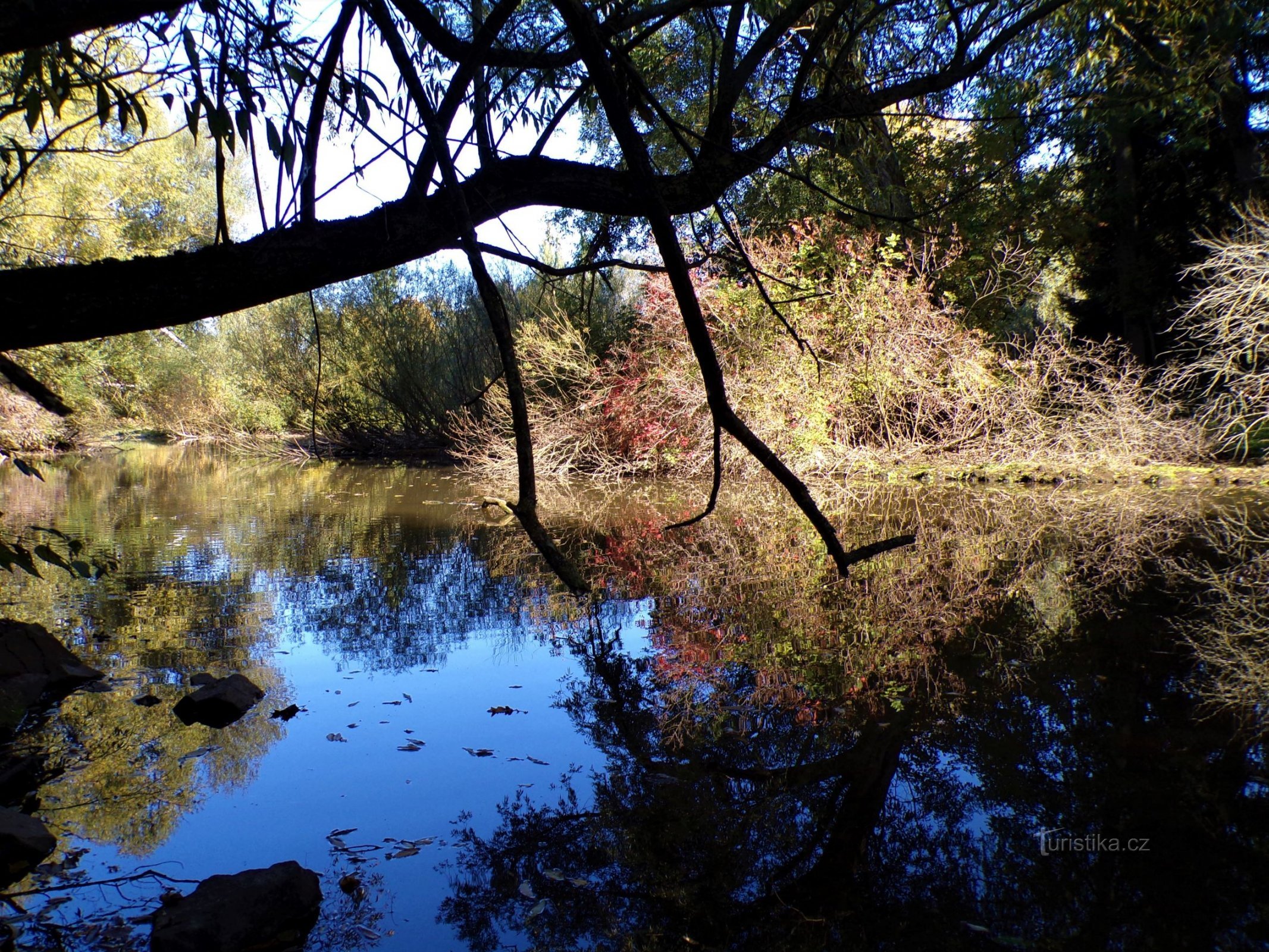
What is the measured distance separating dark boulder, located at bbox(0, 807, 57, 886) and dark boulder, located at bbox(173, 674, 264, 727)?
1.10 metres

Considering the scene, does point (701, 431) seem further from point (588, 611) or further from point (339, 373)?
point (339, 373)

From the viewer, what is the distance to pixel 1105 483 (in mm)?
11617

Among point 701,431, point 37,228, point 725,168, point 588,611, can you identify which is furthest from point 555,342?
point 725,168

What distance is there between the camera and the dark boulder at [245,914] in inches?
88.4

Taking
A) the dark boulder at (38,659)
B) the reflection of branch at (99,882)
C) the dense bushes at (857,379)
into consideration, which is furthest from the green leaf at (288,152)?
the dense bushes at (857,379)

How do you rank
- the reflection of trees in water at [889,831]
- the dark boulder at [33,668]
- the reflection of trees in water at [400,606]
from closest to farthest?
the reflection of trees in water at [889,831], the dark boulder at [33,668], the reflection of trees in water at [400,606]

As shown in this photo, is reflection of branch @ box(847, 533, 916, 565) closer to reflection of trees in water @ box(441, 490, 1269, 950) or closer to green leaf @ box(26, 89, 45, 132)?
reflection of trees in water @ box(441, 490, 1269, 950)

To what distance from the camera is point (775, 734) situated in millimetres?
3676

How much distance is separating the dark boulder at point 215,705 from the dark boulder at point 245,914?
155cm

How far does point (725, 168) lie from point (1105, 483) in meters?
10.9

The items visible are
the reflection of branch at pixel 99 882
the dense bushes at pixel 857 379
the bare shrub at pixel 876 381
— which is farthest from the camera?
the bare shrub at pixel 876 381

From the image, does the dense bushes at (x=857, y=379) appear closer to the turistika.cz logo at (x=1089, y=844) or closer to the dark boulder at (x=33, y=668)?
the dark boulder at (x=33, y=668)

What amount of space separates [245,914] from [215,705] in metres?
1.87

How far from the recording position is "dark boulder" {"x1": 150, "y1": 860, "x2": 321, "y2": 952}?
2.25 meters
